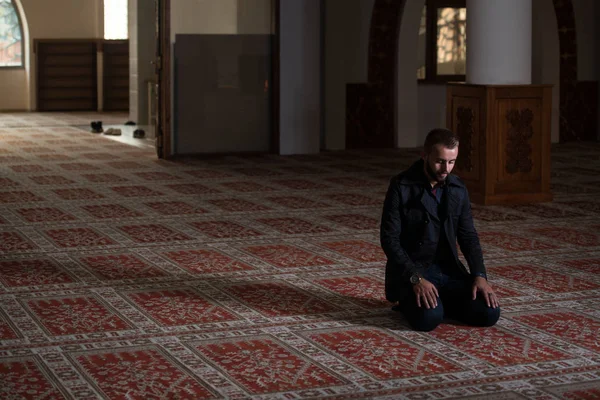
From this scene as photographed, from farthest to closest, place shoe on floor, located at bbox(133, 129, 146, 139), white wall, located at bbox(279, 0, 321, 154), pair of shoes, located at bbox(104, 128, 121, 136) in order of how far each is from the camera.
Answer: pair of shoes, located at bbox(104, 128, 121, 136)
shoe on floor, located at bbox(133, 129, 146, 139)
white wall, located at bbox(279, 0, 321, 154)

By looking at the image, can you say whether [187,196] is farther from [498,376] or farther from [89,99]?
[89,99]

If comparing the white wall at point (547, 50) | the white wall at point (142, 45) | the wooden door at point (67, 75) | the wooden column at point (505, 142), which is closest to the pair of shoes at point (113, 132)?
the white wall at point (142, 45)

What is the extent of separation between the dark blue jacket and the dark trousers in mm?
51

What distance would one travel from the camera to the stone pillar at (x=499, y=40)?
8.50 m

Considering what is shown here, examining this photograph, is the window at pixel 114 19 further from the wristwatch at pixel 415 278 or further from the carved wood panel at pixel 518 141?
the wristwatch at pixel 415 278

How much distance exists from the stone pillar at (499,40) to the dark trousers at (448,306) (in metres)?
4.18

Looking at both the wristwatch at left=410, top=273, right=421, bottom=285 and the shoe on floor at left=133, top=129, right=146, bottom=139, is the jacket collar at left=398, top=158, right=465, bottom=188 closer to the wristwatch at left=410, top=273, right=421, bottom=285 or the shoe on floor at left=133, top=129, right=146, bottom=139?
the wristwatch at left=410, top=273, right=421, bottom=285

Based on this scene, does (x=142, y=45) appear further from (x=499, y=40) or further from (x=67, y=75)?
(x=499, y=40)

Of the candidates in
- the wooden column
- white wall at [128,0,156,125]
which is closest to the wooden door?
white wall at [128,0,156,125]

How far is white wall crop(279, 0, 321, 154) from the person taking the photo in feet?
40.1

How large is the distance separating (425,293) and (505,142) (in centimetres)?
445

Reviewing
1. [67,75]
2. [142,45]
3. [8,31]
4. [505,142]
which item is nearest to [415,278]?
[505,142]

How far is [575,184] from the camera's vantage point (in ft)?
32.1

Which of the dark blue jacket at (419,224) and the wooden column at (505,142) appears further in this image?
the wooden column at (505,142)
